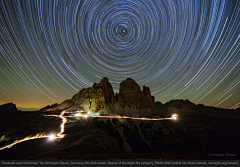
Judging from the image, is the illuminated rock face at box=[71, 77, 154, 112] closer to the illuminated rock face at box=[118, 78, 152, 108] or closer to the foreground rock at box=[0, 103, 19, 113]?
the illuminated rock face at box=[118, 78, 152, 108]

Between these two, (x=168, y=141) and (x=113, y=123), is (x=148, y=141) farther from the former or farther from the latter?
(x=113, y=123)

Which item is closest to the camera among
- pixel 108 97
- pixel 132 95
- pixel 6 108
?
pixel 108 97

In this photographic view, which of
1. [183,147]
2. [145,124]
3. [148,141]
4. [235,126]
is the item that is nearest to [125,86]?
[145,124]

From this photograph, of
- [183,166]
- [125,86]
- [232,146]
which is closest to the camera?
[183,166]

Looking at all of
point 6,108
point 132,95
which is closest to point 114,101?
point 132,95

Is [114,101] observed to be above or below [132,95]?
below

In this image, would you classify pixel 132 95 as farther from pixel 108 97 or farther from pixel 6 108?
pixel 6 108

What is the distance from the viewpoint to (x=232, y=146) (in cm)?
3378

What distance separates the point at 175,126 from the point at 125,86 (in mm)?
56587

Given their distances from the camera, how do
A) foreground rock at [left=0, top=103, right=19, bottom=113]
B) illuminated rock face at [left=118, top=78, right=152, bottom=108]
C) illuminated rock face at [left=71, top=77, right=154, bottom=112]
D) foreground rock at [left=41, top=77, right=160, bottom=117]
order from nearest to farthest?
foreground rock at [left=41, top=77, right=160, bottom=117], illuminated rock face at [left=71, top=77, right=154, bottom=112], illuminated rock face at [left=118, top=78, right=152, bottom=108], foreground rock at [left=0, top=103, right=19, bottom=113]

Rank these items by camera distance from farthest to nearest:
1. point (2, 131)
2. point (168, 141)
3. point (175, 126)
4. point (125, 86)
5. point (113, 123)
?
point (125, 86) < point (175, 126) < point (113, 123) < point (168, 141) < point (2, 131)

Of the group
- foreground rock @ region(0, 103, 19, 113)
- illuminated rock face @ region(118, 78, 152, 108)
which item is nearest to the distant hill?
illuminated rock face @ region(118, 78, 152, 108)

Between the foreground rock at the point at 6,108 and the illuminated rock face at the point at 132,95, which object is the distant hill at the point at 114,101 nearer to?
the illuminated rock face at the point at 132,95

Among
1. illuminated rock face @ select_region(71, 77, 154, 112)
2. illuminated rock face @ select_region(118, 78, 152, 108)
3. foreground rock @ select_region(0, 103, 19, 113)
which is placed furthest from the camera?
foreground rock @ select_region(0, 103, 19, 113)
